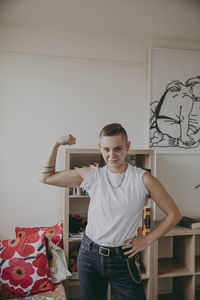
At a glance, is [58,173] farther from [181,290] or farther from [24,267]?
[181,290]

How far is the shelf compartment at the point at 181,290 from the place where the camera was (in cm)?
278

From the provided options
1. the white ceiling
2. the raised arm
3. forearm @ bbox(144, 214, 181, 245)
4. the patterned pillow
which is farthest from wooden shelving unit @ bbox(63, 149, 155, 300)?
the white ceiling

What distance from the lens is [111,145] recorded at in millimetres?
1480

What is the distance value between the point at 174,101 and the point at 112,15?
1148 millimetres

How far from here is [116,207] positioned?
1459mm

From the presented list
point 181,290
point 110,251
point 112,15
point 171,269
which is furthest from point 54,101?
point 181,290

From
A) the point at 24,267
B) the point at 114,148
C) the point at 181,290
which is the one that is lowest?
the point at 181,290

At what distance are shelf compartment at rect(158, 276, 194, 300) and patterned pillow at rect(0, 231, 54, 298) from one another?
4.68ft

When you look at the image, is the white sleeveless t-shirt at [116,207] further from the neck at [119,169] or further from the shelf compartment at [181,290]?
the shelf compartment at [181,290]

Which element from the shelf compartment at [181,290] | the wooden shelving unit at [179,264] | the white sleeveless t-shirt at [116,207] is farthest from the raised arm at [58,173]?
the shelf compartment at [181,290]

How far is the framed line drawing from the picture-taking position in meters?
3.09

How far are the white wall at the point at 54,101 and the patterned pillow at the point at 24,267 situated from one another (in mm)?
505

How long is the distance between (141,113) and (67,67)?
0.95 meters

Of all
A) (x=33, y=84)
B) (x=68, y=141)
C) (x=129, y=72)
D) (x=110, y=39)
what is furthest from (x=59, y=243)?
(x=110, y=39)
